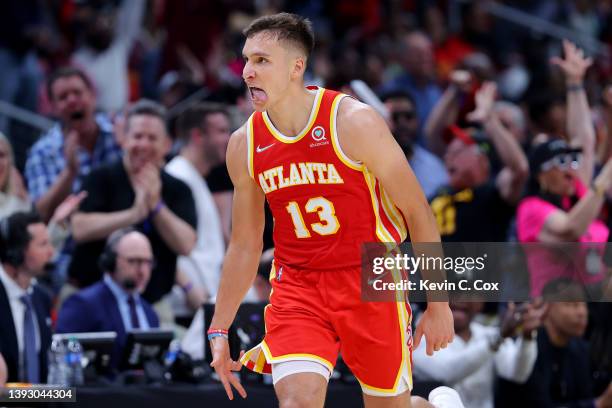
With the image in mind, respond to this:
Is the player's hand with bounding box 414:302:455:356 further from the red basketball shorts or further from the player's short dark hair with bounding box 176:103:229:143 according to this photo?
the player's short dark hair with bounding box 176:103:229:143

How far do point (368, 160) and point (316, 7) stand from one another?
32.3 ft

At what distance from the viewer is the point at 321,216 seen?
5660 mm

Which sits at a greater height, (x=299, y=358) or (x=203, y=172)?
(x=203, y=172)

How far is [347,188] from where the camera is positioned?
18.4ft

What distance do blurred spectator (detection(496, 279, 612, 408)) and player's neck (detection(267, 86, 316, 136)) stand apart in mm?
3037

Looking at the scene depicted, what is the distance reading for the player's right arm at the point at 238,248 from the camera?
580 cm

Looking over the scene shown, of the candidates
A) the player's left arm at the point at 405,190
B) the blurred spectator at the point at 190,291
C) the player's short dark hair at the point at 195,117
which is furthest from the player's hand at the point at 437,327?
the player's short dark hair at the point at 195,117

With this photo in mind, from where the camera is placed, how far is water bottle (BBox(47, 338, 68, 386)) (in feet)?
23.7

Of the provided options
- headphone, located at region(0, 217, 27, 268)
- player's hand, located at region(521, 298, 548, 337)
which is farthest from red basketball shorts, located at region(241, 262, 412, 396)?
headphone, located at region(0, 217, 27, 268)

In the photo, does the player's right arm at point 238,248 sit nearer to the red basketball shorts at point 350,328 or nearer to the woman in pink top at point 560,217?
the red basketball shorts at point 350,328

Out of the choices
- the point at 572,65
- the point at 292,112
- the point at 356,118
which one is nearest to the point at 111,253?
the point at 292,112

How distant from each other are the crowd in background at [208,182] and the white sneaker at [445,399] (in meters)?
1.15

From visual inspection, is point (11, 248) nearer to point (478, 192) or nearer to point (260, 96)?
point (260, 96)

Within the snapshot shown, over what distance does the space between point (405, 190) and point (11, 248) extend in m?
3.19
